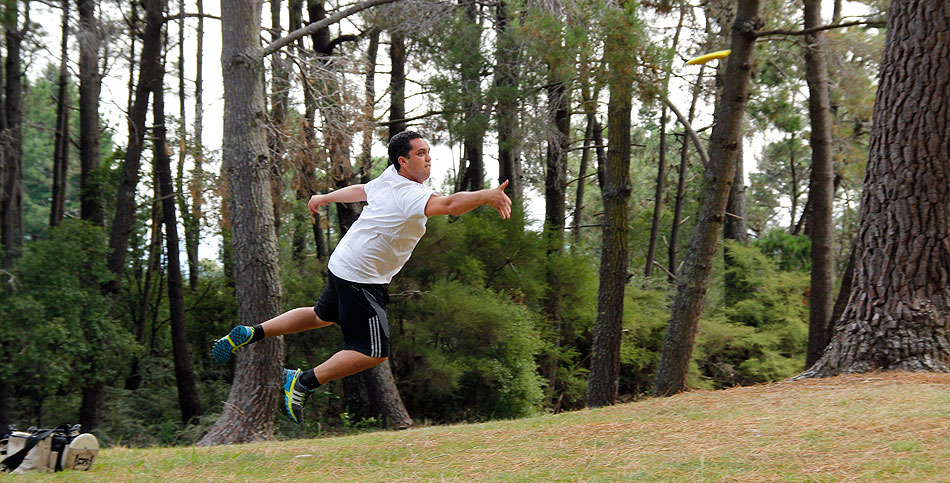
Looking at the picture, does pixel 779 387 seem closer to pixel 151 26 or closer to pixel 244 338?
pixel 244 338

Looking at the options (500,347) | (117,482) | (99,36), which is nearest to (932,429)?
(117,482)

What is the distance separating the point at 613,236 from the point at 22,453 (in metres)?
8.57

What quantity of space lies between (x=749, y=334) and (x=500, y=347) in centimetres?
638

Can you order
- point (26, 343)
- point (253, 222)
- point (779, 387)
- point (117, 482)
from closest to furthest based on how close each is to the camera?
point (117, 482)
point (779, 387)
point (253, 222)
point (26, 343)

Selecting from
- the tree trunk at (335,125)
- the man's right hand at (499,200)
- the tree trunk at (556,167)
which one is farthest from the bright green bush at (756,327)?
the man's right hand at (499,200)

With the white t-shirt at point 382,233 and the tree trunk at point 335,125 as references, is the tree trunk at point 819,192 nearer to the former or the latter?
the tree trunk at point 335,125

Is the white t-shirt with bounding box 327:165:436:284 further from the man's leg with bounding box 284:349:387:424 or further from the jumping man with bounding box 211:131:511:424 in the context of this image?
the man's leg with bounding box 284:349:387:424

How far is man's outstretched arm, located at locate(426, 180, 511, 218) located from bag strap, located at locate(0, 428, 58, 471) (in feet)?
8.82

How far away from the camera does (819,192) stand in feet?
43.8

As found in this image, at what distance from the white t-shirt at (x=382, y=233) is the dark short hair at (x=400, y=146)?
73mm

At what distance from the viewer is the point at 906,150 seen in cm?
727

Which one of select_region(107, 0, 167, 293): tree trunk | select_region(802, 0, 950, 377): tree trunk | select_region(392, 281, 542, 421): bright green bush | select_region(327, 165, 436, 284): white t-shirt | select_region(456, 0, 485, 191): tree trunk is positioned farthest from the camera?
select_region(107, 0, 167, 293): tree trunk

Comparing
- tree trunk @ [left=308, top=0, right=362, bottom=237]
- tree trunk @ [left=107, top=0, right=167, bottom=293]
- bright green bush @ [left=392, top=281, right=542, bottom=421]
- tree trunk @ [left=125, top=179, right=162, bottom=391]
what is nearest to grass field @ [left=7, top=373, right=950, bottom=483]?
tree trunk @ [left=308, top=0, right=362, bottom=237]

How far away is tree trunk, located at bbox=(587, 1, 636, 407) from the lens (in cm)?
1091
